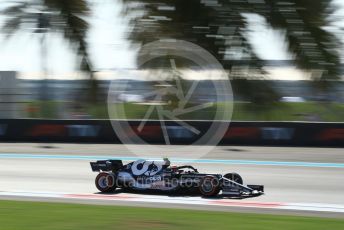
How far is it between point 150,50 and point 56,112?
237mm

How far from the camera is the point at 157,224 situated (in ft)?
21.9

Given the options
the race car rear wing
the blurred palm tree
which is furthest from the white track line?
the blurred palm tree

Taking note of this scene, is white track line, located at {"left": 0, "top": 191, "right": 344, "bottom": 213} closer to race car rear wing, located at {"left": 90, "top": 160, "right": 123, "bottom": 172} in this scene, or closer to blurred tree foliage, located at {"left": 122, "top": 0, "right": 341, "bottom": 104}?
race car rear wing, located at {"left": 90, "top": 160, "right": 123, "bottom": 172}

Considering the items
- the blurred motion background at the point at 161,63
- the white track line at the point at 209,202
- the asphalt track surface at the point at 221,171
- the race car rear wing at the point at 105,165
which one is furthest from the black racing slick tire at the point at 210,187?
the blurred motion background at the point at 161,63

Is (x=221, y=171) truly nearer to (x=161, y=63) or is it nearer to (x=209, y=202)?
(x=209, y=202)

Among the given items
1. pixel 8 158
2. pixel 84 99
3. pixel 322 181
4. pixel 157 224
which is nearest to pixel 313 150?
pixel 322 181

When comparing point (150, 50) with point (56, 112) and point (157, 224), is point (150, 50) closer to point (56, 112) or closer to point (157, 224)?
point (56, 112)

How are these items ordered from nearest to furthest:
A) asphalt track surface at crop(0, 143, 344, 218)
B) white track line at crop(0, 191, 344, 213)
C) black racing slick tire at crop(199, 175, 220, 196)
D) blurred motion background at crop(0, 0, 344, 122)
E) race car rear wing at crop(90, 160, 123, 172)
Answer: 1. blurred motion background at crop(0, 0, 344, 122)
2. white track line at crop(0, 191, 344, 213)
3. asphalt track surface at crop(0, 143, 344, 218)
4. black racing slick tire at crop(199, 175, 220, 196)
5. race car rear wing at crop(90, 160, 123, 172)

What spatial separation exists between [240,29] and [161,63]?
178 millimetres

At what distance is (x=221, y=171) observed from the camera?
51.8 feet

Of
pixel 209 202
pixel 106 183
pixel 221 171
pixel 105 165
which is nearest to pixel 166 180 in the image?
pixel 106 183

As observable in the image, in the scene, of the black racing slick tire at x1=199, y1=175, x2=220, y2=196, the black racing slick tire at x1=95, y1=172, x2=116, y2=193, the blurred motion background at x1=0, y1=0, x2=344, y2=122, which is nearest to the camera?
the blurred motion background at x1=0, y1=0, x2=344, y2=122

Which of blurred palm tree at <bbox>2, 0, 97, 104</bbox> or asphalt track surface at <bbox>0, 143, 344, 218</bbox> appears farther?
asphalt track surface at <bbox>0, 143, 344, 218</bbox>

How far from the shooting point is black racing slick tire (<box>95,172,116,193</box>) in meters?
12.2
